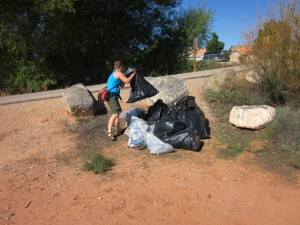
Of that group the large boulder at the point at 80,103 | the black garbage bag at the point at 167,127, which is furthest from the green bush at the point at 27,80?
the black garbage bag at the point at 167,127

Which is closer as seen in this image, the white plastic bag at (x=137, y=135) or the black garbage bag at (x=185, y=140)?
the black garbage bag at (x=185, y=140)

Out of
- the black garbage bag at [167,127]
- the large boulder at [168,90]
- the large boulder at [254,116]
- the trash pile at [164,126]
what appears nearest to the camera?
the trash pile at [164,126]

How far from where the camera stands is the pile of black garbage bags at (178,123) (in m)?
5.85

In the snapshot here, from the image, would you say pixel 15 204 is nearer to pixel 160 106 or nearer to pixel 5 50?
pixel 160 106

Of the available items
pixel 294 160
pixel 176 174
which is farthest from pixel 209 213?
pixel 294 160

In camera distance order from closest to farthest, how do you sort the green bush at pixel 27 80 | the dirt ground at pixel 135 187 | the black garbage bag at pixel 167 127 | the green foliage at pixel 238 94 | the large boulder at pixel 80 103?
the dirt ground at pixel 135 187
the black garbage bag at pixel 167 127
the large boulder at pixel 80 103
the green foliage at pixel 238 94
the green bush at pixel 27 80

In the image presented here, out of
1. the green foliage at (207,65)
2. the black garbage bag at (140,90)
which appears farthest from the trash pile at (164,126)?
the green foliage at (207,65)

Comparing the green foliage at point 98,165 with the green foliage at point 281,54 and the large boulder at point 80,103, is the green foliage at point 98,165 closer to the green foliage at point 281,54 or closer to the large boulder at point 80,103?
the large boulder at point 80,103

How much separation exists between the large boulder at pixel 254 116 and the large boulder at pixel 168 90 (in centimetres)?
157

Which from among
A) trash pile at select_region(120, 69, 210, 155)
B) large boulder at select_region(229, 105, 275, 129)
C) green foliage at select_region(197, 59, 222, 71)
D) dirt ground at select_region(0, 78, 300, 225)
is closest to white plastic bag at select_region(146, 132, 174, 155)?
trash pile at select_region(120, 69, 210, 155)

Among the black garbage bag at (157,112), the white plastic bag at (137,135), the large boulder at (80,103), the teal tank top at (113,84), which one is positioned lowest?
the white plastic bag at (137,135)

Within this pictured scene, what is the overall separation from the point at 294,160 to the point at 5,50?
13136 mm

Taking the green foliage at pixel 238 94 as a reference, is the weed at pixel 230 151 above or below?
below

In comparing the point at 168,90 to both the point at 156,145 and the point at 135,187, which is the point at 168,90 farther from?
the point at 135,187
